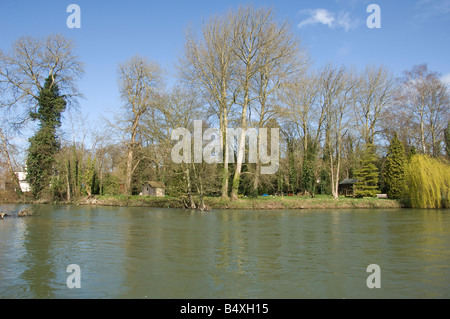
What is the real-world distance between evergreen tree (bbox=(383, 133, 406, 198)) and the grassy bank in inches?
77.0

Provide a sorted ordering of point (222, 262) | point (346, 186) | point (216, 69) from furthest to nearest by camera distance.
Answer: point (346, 186) → point (216, 69) → point (222, 262)

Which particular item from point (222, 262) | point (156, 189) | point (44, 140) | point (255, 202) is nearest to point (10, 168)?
point (44, 140)

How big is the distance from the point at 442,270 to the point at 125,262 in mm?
7531

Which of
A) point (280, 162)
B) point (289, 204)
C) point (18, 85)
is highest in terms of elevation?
point (18, 85)

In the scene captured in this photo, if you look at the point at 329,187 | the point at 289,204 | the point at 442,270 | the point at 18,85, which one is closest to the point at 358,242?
the point at 442,270

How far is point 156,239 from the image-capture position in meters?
12.1

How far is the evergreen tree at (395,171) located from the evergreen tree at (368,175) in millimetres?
1215

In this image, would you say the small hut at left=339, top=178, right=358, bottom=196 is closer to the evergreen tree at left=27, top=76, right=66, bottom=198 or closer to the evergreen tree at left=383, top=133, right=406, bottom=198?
the evergreen tree at left=383, top=133, right=406, bottom=198

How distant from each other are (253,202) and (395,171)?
15254 mm

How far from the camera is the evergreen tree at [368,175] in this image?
34.3 m

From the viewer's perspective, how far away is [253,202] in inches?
1085

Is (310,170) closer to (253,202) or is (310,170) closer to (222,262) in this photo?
(253,202)

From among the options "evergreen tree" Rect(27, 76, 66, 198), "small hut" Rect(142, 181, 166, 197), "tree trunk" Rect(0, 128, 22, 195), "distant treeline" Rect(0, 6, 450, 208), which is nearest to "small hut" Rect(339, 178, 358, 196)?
"distant treeline" Rect(0, 6, 450, 208)
